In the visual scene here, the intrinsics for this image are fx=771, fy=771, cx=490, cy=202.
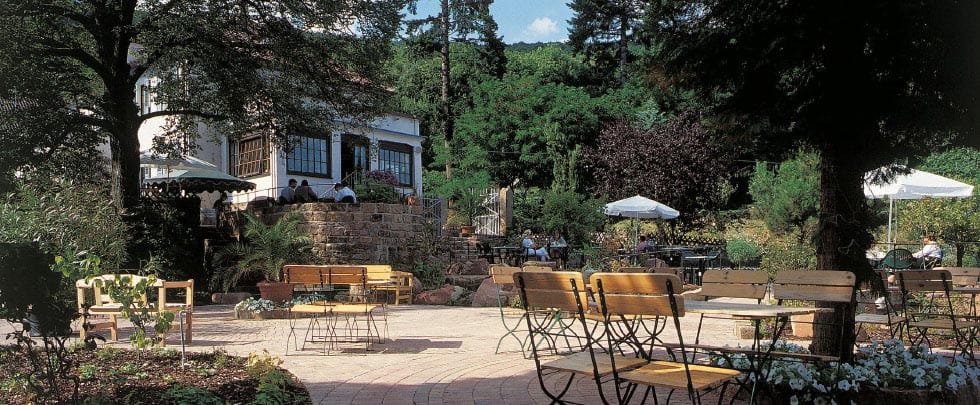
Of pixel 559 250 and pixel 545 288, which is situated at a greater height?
pixel 545 288

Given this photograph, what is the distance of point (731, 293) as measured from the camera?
6.16m

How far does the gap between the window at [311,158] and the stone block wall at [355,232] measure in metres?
7.11

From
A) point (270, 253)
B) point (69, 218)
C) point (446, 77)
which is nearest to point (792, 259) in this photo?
point (270, 253)

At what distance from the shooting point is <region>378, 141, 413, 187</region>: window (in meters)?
26.8

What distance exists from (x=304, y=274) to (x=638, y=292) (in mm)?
5255

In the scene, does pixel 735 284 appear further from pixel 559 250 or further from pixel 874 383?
pixel 559 250

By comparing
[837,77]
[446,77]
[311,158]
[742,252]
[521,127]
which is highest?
[446,77]

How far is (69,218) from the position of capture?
421 inches

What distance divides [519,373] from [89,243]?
7.96m

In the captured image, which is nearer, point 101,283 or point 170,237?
point 101,283

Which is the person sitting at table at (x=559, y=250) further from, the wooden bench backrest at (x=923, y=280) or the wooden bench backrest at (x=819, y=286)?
the wooden bench backrest at (x=819, y=286)

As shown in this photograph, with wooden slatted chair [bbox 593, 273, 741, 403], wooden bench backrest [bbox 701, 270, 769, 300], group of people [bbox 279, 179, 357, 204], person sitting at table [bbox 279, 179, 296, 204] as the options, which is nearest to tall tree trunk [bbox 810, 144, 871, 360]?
wooden bench backrest [bbox 701, 270, 769, 300]

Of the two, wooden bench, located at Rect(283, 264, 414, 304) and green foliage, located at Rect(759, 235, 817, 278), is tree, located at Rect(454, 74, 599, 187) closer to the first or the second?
green foliage, located at Rect(759, 235, 817, 278)

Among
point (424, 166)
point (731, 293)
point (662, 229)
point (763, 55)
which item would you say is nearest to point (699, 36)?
point (763, 55)
